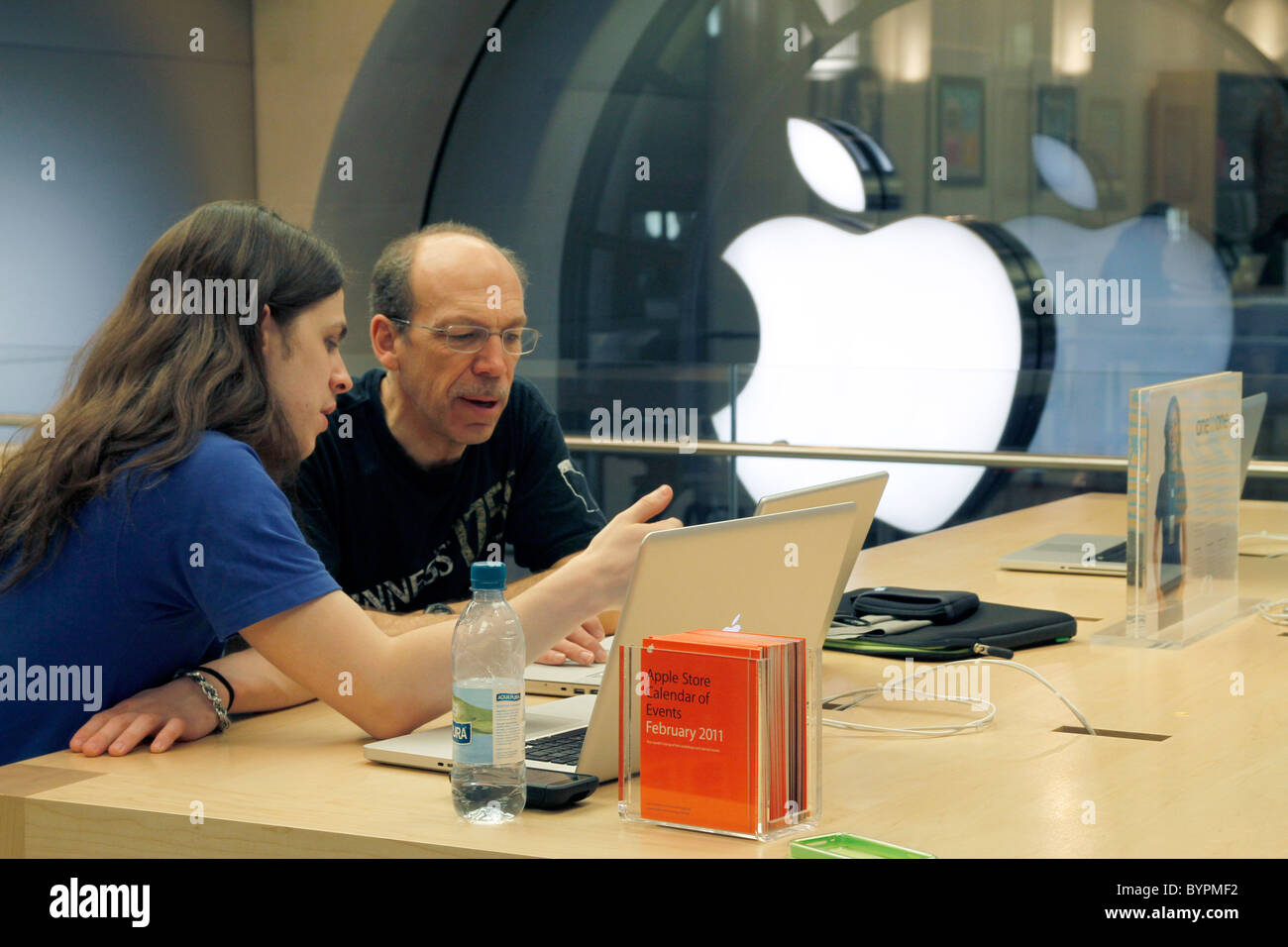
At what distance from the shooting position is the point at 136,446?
156cm

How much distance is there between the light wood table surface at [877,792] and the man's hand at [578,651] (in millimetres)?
308

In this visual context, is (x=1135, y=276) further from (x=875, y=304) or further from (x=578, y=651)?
(x=578, y=651)

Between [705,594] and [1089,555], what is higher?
[705,594]

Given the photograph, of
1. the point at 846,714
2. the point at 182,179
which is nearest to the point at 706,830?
the point at 846,714

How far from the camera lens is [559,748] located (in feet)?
4.94

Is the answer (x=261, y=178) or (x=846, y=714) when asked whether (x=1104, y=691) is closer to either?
(x=846, y=714)

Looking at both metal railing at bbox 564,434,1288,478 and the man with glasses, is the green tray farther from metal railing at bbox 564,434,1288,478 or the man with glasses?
metal railing at bbox 564,434,1288,478

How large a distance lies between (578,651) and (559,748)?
455mm

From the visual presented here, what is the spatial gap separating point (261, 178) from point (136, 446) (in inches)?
176

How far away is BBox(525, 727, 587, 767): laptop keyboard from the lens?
1.46 metres
